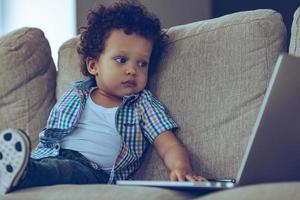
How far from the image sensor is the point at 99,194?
4.27ft

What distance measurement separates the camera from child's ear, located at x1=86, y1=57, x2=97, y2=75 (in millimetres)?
1976

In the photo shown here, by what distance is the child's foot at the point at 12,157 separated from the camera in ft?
4.76

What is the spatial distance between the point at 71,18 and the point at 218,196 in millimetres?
2042

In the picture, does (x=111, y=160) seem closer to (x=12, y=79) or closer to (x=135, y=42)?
(x=135, y=42)

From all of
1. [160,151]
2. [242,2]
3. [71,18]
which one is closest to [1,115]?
[160,151]

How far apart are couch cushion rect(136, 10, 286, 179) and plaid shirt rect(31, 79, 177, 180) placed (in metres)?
0.04

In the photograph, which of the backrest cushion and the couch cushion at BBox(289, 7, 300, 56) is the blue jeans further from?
the couch cushion at BBox(289, 7, 300, 56)

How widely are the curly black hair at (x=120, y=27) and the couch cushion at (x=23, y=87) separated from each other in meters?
→ 0.17

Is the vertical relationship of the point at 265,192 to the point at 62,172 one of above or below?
above

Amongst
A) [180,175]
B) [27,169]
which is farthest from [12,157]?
[180,175]

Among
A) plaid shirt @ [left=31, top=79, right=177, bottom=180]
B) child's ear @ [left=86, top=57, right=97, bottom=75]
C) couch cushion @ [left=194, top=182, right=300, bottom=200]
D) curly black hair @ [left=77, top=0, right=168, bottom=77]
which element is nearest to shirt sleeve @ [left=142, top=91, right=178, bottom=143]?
plaid shirt @ [left=31, top=79, right=177, bottom=180]

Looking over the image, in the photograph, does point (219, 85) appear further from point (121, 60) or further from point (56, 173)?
point (56, 173)

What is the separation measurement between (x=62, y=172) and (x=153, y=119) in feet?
0.97

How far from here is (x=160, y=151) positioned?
1770mm
